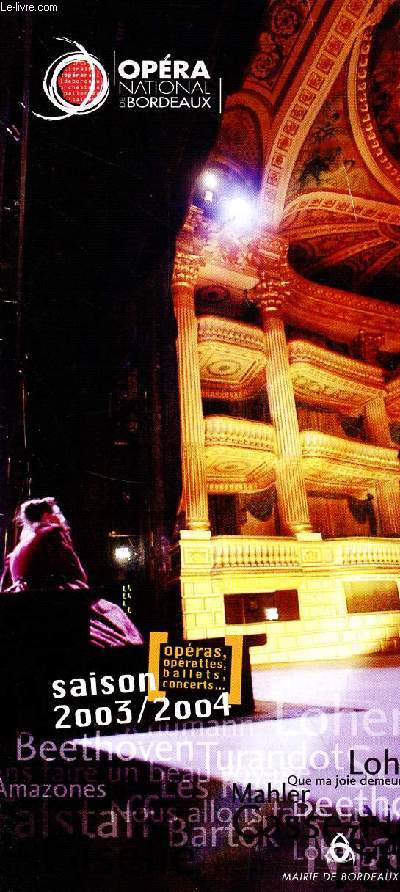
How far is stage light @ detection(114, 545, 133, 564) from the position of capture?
33.3ft

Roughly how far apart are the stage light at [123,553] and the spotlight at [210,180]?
789 cm

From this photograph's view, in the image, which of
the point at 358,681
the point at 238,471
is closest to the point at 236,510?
the point at 238,471

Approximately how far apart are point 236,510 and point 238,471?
1.30 metres

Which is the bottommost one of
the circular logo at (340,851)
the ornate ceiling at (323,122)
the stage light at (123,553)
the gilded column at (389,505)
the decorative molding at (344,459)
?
the circular logo at (340,851)

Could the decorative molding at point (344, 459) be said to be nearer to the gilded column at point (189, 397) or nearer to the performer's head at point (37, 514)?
the gilded column at point (189, 397)

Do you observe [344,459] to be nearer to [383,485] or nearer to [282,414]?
[383,485]

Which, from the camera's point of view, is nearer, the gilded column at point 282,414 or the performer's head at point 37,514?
the performer's head at point 37,514

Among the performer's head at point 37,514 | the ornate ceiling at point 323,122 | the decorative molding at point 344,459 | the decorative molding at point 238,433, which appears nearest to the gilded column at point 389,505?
the decorative molding at point 344,459

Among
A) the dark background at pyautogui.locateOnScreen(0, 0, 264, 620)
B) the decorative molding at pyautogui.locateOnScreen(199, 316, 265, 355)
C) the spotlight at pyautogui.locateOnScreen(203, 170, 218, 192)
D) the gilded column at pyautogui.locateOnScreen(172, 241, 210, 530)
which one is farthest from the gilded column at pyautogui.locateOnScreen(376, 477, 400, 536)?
the spotlight at pyautogui.locateOnScreen(203, 170, 218, 192)

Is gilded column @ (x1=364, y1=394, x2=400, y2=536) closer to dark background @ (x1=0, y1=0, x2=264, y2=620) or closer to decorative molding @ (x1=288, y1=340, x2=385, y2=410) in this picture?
decorative molding @ (x1=288, y1=340, x2=385, y2=410)

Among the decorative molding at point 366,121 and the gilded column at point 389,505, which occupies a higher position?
the decorative molding at point 366,121

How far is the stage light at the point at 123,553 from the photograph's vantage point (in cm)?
1016

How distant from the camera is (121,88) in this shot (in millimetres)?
4301

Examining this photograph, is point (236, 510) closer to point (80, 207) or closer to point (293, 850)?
point (80, 207)
